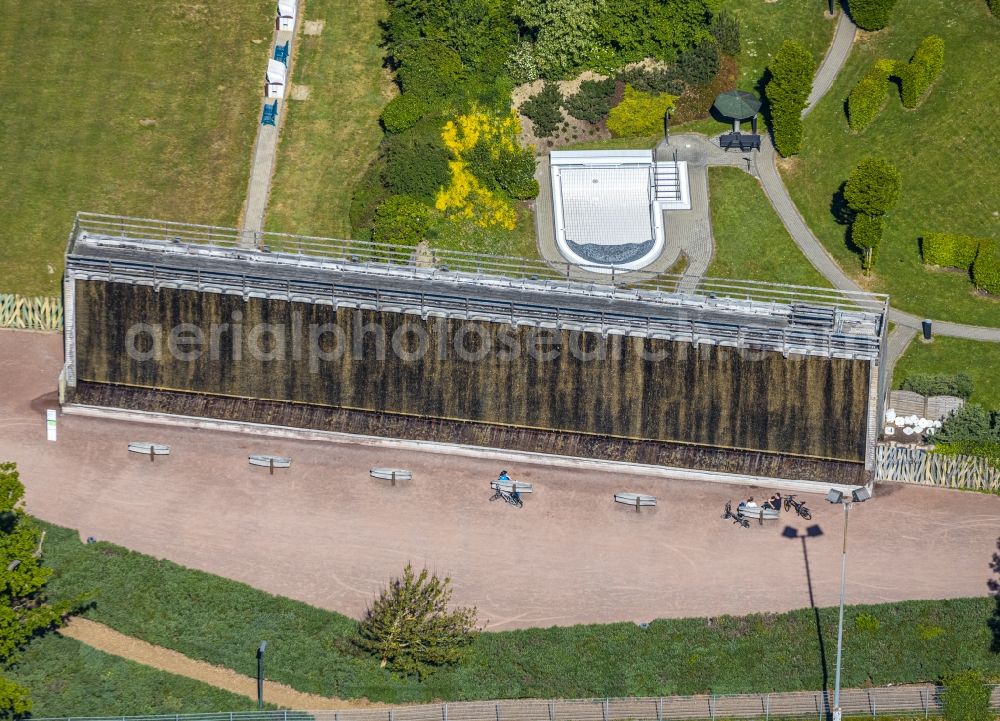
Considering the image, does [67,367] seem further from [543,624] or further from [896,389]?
[896,389]

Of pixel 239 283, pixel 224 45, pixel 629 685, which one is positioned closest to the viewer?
pixel 629 685

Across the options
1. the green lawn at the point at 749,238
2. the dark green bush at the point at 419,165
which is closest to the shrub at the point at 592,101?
the green lawn at the point at 749,238

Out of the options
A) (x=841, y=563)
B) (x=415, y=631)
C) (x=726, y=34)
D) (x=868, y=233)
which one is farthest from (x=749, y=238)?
(x=415, y=631)

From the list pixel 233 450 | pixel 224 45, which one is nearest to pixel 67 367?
pixel 233 450

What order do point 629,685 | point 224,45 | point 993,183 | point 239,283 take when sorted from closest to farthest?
1. point 629,685
2. point 239,283
3. point 993,183
4. point 224,45

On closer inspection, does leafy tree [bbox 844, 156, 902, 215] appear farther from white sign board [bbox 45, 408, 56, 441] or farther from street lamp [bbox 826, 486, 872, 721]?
white sign board [bbox 45, 408, 56, 441]

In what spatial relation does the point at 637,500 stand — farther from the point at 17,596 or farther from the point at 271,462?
the point at 17,596

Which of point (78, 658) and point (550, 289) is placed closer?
point (78, 658)
